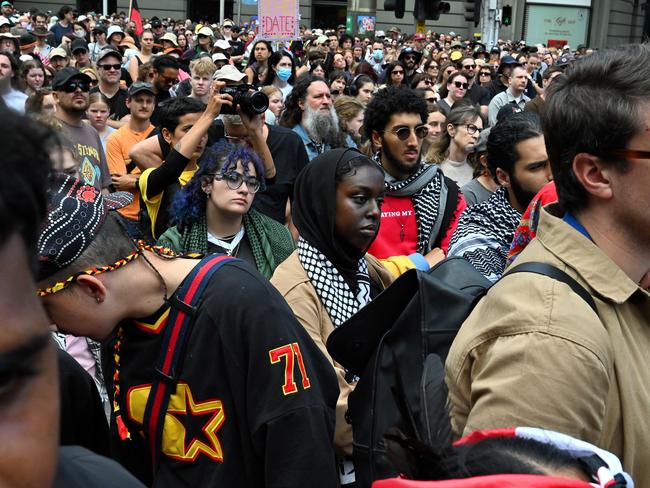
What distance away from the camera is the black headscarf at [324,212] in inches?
140

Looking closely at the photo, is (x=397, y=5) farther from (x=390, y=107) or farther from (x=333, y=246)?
(x=333, y=246)

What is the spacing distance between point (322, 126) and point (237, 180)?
10.6 ft

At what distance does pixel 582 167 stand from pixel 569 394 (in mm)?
555

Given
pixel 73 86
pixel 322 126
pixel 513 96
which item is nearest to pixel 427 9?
pixel 513 96

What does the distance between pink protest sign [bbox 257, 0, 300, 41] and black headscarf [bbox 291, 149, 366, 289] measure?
26.2 feet

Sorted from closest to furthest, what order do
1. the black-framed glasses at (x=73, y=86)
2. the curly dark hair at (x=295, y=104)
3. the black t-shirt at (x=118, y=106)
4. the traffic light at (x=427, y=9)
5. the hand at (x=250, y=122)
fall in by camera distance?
the hand at (x=250, y=122) < the black-framed glasses at (x=73, y=86) < the curly dark hair at (x=295, y=104) < the black t-shirt at (x=118, y=106) < the traffic light at (x=427, y=9)

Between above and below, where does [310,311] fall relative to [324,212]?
below

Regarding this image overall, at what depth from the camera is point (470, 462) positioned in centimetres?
131

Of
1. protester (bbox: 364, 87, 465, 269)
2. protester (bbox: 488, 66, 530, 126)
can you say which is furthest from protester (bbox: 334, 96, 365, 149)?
protester (bbox: 488, 66, 530, 126)

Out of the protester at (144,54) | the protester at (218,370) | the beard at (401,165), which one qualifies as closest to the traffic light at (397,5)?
the protester at (144,54)

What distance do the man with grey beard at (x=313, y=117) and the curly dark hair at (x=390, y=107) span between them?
1484mm

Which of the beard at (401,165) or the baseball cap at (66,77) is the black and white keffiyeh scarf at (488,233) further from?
the baseball cap at (66,77)

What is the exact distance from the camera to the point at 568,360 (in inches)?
63.7

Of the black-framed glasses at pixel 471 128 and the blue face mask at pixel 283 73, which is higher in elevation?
the blue face mask at pixel 283 73
